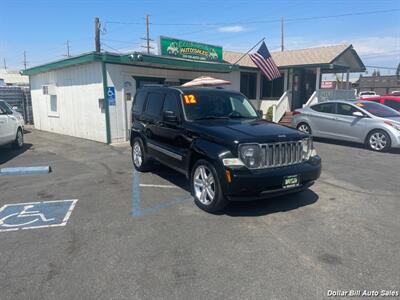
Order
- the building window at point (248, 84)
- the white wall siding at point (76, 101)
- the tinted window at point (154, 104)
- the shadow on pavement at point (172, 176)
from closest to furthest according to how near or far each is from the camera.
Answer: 1. the shadow on pavement at point (172, 176)
2. the tinted window at point (154, 104)
3. the white wall siding at point (76, 101)
4. the building window at point (248, 84)

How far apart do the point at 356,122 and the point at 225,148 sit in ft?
24.8

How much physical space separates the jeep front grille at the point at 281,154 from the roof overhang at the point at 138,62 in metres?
8.04

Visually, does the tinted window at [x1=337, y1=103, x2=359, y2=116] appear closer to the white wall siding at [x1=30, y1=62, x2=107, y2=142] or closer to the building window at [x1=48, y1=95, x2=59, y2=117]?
the white wall siding at [x1=30, y1=62, x2=107, y2=142]

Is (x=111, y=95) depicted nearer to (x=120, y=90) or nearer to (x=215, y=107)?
(x=120, y=90)

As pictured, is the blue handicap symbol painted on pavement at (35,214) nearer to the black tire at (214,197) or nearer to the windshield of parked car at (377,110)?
the black tire at (214,197)

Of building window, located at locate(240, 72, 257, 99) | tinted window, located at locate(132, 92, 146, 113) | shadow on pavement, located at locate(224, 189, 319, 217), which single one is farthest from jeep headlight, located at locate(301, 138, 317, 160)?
building window, located at locate(240, 72, 257, 99)

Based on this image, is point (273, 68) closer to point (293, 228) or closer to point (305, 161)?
point (305, 161)

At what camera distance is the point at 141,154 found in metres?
7.48

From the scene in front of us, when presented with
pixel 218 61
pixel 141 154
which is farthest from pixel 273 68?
pixel 141 154

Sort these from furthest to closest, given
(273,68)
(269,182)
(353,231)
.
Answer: (273,68)
(269,182)
(353,231)

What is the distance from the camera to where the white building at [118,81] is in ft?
39.0

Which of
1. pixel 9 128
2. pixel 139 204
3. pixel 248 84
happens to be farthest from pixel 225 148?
pixel 248 84

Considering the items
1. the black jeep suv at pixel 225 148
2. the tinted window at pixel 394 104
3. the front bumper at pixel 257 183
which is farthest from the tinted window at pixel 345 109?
the front bumper at pixel 257 183

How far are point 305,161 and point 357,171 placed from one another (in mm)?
3242
